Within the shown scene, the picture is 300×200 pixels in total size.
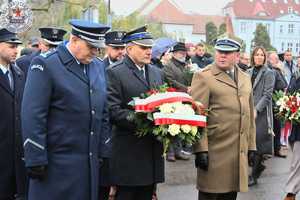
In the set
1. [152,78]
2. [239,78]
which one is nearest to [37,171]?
[152,78]

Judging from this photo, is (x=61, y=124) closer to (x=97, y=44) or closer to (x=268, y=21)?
(x=97, y=44)

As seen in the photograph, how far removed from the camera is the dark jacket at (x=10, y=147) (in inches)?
206

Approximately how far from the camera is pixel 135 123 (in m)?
5.12

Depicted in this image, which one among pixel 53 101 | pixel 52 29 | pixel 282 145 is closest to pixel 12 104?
pixel 53 101

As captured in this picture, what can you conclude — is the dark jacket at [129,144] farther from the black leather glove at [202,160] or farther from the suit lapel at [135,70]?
the black leather glove at [202,160]

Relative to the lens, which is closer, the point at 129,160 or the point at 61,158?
the point at 61,158

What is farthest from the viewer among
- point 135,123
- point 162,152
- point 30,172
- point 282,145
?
point 282,145

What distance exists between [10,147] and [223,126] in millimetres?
2011

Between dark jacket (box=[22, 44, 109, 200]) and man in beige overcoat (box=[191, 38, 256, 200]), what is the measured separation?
137cm

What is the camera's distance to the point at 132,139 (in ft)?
17.6

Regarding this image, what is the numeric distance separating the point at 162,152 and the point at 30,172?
1552 millimetres

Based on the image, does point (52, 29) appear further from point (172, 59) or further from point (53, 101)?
point (53, 101)

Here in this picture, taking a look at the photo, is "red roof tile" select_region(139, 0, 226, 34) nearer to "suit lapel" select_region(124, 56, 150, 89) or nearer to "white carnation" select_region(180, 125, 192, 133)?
Result: "suit lapel" select_region(124, 56, 150, 89)

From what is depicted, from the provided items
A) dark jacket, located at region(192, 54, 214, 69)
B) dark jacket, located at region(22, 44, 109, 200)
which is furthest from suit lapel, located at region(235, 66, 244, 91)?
dark jacket, located at region(192, 54, 214, 69)
